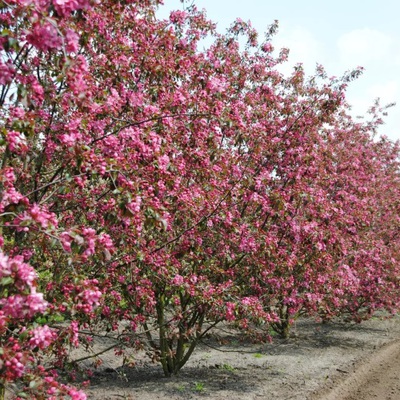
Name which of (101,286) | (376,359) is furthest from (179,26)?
(376,359)

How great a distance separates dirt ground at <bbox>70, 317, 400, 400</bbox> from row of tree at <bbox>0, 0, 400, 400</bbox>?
0.65 metres

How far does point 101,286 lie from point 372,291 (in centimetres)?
983

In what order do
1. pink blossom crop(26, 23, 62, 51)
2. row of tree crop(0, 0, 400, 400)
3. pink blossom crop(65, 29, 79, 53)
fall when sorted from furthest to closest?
row of tree crop(0, 0, 400, 400) < pink blossom crop(65, 29, 79, 53) < pink blossom crop(26, 23, 62, 51)

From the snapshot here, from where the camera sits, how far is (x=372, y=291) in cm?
1330

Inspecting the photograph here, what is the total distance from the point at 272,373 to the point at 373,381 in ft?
6.71

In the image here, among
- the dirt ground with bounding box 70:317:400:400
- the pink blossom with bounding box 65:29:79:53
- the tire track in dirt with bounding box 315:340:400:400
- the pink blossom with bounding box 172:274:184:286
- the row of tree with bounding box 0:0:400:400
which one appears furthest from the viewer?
the tire track in dirt with bounding box 315:340:400:400

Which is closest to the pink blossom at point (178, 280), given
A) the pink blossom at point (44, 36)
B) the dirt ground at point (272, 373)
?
the dirt ground at point (272, 373)

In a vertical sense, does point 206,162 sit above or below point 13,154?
above

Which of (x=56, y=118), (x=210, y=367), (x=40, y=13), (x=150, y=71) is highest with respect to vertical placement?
(x=150, y=71)

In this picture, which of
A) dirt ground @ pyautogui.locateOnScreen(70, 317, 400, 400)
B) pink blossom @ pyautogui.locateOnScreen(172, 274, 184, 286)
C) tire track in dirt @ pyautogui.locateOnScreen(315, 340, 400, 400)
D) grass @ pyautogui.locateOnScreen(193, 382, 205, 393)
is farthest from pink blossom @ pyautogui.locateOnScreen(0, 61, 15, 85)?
tire track in dirt @ pyautogui.locateOnScreen(315, 340, 400, 400)

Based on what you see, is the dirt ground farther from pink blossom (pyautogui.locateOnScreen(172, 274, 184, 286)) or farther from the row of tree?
pink blossom (pyautogui.locateOnScreen(172, 274, 184, 286))

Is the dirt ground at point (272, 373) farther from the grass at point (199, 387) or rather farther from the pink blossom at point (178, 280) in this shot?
the pink blossom at point (178, 280)

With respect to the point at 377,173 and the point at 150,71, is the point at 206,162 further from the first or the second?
the point at 377,173

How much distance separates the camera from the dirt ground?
8102mm
